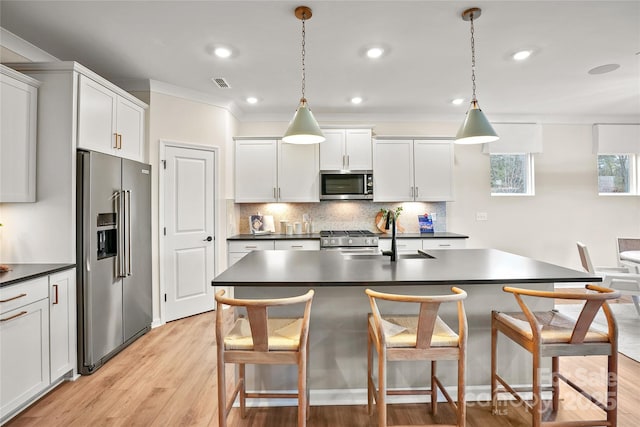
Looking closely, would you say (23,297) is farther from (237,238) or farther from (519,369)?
(519,369)

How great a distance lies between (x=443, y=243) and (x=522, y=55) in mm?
2303

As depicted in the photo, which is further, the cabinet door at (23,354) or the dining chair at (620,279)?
the dining chair at (620,279)

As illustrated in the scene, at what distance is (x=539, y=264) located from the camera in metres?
2.23

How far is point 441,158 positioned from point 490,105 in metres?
0.96

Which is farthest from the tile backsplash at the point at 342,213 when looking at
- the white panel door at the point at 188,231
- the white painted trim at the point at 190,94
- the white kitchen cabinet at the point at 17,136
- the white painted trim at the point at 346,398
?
the white painted trim at the point at 346,398

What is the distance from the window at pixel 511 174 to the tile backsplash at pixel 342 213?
37.5 inches

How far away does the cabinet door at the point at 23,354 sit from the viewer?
1890 mm

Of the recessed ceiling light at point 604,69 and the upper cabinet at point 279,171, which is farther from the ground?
the recessed ceiling light at point 604,69

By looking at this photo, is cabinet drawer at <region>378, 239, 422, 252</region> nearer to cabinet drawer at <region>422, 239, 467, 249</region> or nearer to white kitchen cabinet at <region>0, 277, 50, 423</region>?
cabinet drawer at <region>422, 239, 467, 249</region>

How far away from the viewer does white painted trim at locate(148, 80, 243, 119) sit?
3.59 meters

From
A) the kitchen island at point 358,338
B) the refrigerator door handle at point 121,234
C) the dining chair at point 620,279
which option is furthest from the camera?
the dining chair at point 620,279

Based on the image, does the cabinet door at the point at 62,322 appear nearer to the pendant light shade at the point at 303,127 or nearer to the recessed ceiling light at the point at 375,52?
the pendant light shade at the point at 303,127

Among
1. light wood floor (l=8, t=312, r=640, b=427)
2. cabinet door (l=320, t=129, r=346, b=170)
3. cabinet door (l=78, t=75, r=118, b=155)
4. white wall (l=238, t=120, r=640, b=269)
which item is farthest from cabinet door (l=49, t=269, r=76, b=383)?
white wall (l=238, t=120, r=640, b=269)

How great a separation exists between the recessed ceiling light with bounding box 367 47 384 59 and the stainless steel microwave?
175 centimetres
